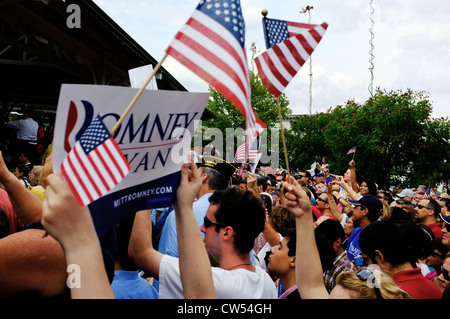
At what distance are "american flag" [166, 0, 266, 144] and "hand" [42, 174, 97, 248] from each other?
3.08ft

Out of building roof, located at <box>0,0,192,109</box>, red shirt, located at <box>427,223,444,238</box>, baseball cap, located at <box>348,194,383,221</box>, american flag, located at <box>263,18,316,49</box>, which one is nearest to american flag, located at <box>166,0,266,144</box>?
american flag, located at <box>263,18,316,49</box>

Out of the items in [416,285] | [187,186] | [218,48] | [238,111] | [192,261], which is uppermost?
[238,111]

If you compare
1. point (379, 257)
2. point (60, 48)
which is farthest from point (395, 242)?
point (60, 48)

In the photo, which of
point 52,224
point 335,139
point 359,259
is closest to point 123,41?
point 359,259

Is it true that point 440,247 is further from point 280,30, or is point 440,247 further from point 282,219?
point 280,30

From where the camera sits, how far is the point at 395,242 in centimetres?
344

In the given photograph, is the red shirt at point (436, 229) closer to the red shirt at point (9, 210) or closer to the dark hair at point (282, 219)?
the dark hair at point (282, 219)

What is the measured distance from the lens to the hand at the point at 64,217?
1.35m

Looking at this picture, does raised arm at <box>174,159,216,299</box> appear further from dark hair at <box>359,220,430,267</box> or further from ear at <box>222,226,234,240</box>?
dark hair at <box>359,220,430,267</box>

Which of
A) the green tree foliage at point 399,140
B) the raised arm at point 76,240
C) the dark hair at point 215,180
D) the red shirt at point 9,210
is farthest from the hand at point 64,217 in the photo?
the green tree foliage at point 399,140

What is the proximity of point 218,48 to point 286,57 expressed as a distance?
1.09m

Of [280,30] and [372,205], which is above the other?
[280,30]
